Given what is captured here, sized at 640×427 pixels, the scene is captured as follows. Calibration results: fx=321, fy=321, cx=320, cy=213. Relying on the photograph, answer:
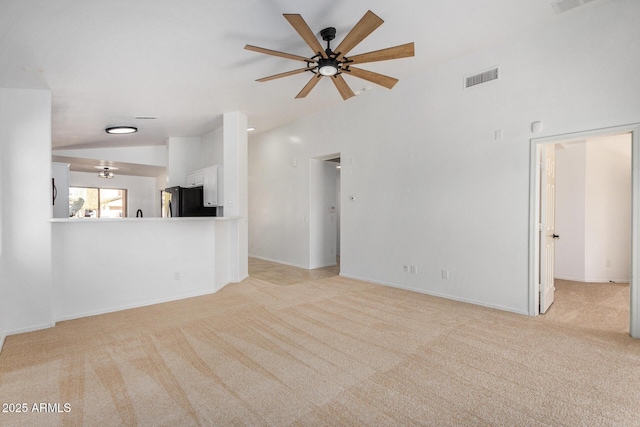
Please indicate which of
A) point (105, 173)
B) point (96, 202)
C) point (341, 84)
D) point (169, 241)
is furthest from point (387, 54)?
point (96, 202)

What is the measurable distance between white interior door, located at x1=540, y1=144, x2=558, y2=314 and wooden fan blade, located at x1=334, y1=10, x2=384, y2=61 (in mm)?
2553

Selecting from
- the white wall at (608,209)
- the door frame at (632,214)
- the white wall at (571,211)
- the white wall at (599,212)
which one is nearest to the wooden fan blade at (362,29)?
the door frame at (632,214)

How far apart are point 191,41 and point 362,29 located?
1.63 metres

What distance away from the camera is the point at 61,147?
7.23m

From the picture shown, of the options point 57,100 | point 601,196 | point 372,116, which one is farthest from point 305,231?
point 601,196

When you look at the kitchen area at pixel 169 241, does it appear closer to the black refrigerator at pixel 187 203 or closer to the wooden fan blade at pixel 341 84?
the black refrigerator at pixel 187 203

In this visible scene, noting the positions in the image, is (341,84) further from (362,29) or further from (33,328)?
(33,328)

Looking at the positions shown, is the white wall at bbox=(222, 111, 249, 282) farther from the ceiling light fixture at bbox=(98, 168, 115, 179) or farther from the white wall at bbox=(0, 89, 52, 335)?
the ceiling light fixture at bbox=(98, 168, 115, 179)

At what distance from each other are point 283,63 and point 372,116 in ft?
6.89

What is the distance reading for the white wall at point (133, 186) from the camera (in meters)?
9.99

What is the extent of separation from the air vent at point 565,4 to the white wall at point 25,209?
5412mm

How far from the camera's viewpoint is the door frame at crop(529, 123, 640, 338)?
3092mm

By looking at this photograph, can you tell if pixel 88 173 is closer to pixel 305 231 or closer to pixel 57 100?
pixel 57 100

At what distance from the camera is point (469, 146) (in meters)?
4.23
